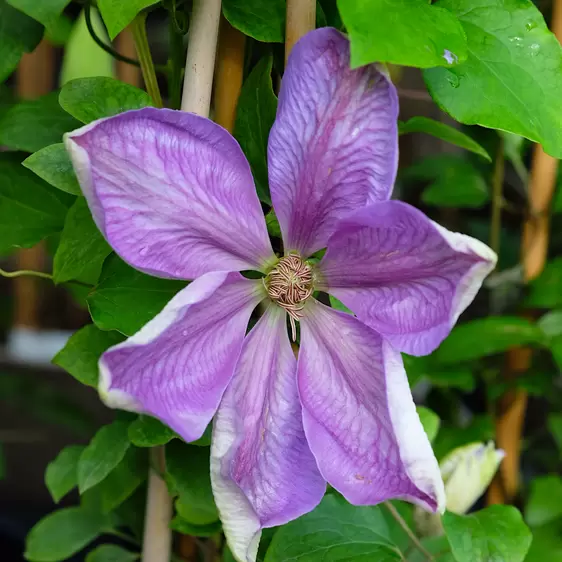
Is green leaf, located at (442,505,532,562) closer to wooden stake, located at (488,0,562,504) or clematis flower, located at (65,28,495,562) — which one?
clematis flower, located at (65,28,495,562)

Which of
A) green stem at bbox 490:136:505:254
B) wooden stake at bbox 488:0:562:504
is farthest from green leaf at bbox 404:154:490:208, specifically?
wooden stake at bbox 488:0:562:504

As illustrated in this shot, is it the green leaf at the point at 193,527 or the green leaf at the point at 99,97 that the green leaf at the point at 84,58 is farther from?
the green leaf at the point at 193,527

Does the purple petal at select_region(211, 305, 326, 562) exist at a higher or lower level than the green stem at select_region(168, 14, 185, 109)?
lower

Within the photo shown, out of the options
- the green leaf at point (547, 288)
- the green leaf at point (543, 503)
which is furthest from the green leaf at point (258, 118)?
the green leaf at point (543, 503)

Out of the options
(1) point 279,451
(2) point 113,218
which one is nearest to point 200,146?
(2) point 113,218

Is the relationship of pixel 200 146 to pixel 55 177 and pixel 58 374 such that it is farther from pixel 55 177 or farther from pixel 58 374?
pixel 58 374
